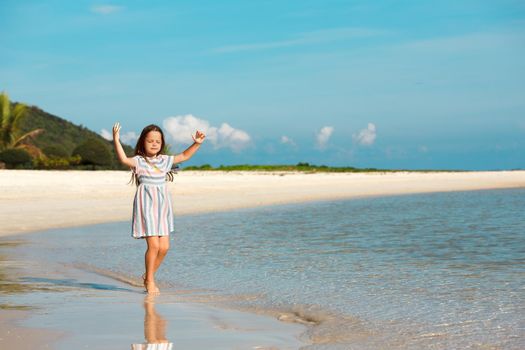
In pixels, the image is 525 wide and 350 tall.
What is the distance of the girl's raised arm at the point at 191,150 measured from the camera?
727 centimetres

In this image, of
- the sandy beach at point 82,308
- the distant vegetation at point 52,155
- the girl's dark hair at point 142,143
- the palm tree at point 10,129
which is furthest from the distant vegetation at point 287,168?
the girl's dark hair at point 142,143

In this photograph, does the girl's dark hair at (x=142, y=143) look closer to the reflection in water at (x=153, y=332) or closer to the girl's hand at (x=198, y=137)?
the girl's hand at (x=198, y=137)

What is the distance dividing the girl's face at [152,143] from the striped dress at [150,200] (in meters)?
0.08

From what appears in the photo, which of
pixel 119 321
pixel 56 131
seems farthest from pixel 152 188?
pixel 56 131

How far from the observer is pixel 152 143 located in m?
7.22

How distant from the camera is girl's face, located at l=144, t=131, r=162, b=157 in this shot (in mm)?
7219

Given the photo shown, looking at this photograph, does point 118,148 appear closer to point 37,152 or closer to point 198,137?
point 198,137

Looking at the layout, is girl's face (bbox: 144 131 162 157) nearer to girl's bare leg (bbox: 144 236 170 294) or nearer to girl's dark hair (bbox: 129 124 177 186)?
girl's dark hair (bbox: 129 124 177 186)

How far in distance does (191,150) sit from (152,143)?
1.31 ft

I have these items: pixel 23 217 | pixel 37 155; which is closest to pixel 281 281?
pixel 23 217

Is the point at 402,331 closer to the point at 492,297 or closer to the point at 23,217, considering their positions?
the point at 492,297

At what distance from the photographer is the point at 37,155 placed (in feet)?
149

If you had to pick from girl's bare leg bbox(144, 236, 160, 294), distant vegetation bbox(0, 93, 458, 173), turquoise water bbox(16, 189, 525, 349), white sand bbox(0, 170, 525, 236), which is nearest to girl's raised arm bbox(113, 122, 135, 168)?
girl's bare leg bbox(144, 236, 160, 294)

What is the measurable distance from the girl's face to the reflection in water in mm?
1611
